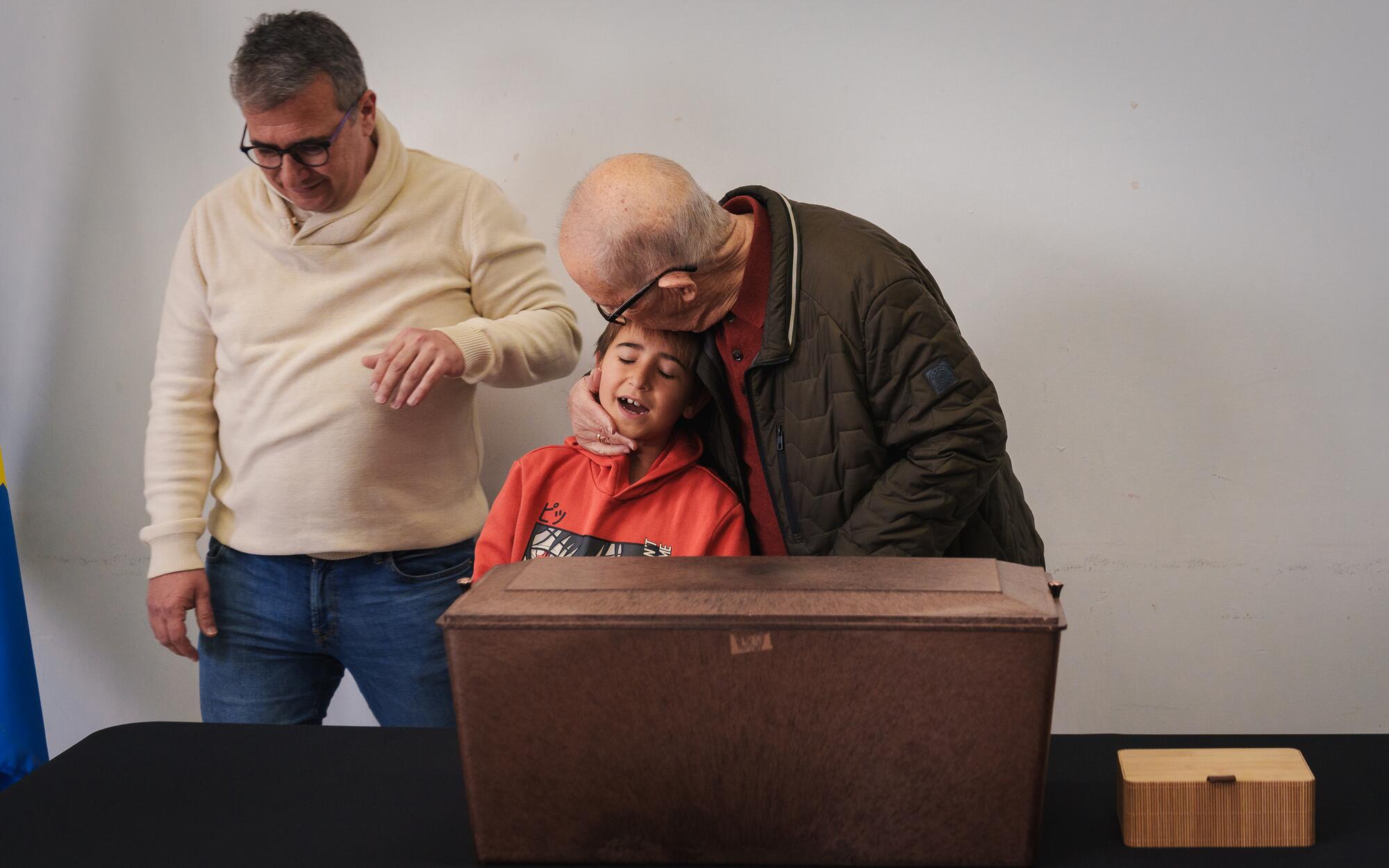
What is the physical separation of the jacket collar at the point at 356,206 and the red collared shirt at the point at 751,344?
68 cm

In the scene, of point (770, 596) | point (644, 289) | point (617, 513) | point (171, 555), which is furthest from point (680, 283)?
point (171, 555)

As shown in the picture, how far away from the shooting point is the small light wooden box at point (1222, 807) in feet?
2.99

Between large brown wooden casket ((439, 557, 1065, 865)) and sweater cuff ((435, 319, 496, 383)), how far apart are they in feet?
2.67

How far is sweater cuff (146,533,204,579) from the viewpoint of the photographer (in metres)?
1.90

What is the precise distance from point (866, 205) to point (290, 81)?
1141 mm

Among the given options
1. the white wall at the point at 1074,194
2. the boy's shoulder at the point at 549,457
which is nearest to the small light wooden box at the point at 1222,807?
the boy's shoulder at the point at 549,457

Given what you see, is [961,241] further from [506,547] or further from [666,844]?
[666,844]

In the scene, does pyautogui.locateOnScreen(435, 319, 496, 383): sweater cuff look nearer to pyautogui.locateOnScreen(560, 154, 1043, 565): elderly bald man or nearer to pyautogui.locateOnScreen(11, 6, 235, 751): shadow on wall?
pyautogui.locateOnScreen(560, 154, 1043, 565): elderly bald man


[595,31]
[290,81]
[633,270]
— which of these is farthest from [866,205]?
[290,81]

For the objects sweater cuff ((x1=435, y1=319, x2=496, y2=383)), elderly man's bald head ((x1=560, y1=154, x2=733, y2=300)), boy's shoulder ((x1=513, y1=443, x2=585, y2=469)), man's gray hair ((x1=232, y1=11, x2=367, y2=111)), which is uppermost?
man's gray hair ((x1=232, y1=11, x2=367, y2=111))

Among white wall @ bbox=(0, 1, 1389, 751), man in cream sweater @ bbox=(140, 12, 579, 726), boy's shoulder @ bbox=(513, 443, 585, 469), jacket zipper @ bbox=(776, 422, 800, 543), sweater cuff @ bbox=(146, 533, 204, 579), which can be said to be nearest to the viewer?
jacket zipper @ bbox=(776, 422, 800, 543)

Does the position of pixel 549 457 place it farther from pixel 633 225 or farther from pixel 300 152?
pixel 300 152

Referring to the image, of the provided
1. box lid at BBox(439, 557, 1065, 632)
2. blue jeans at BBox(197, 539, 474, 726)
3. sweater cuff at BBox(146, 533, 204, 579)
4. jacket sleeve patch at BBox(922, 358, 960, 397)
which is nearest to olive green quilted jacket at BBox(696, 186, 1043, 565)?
jacket sleeve patch at BBox(922, 358, 960, 397)

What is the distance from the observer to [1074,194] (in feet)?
7.04
